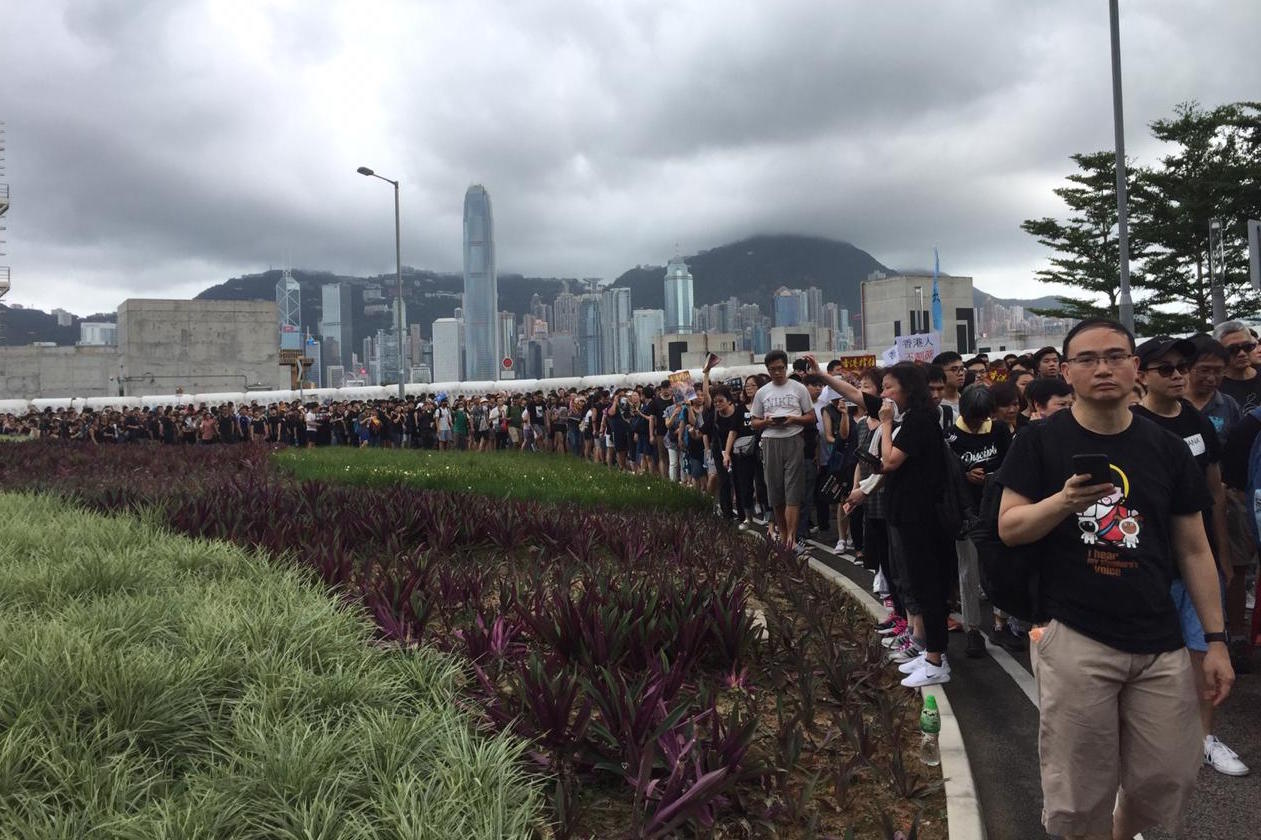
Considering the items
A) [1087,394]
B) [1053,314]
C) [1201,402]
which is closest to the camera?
[1087,394]

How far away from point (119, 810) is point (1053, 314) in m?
49.4

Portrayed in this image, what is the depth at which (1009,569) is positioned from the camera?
3.15 m

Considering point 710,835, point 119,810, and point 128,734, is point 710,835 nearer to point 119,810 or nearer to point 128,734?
point 119,810

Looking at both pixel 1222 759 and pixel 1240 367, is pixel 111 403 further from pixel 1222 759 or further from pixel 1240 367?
pixel 1222 759

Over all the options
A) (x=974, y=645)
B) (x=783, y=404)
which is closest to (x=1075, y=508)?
(x=974, y=645)

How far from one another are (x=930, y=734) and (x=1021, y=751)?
28.8 inches

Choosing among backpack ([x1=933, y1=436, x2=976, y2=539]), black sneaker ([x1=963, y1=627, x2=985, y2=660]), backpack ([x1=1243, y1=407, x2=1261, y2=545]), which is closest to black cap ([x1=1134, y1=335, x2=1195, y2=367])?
backpack ([x1=1243, y1=407, x2=1261, y2=545])

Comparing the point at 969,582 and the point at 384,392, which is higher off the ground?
the point at 384,392

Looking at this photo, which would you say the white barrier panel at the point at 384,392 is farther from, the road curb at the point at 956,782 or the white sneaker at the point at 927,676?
the road curb at the point at 956,782

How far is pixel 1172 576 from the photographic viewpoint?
305cm

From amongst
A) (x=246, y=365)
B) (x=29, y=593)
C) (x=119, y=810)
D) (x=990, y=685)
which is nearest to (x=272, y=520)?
(x=29, y=593)

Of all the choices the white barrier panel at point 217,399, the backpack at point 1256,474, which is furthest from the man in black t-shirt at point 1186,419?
the white barrier panel at point 217,399

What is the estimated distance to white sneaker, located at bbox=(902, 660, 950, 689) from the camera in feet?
18.3

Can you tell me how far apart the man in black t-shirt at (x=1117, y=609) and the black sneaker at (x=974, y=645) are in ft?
11.1
